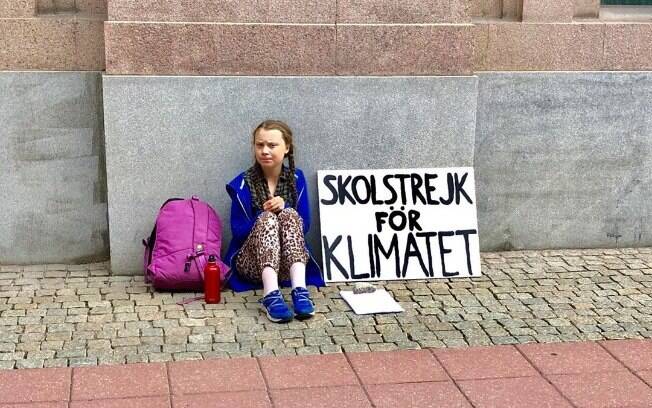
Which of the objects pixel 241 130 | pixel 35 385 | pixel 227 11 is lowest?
pixel 35 385

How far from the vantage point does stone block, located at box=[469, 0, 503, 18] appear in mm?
6984

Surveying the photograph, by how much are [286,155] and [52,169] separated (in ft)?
5.13

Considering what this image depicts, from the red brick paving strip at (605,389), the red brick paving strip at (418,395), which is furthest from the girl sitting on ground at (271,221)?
the red brick paving strip at (605,389)

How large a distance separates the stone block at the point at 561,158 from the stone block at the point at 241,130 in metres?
0.38

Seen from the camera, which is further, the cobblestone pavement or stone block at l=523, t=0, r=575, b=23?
stone block at l=523, t=0, r=575, b=23

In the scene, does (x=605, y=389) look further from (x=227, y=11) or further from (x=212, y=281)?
(x=227, y=11)

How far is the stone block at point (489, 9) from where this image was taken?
698 cm

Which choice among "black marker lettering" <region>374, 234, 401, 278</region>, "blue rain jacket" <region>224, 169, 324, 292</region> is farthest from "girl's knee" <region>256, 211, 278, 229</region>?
"black marker lettering" <region>374, 234, 401, 278</region>

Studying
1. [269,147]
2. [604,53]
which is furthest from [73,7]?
[604,53]

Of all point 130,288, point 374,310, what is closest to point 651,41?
point 374,310

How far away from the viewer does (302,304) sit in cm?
566

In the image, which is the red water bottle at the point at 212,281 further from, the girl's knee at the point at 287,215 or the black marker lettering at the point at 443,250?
the black marker lettering at the point at 443,250

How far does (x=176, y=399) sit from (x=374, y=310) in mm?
1597

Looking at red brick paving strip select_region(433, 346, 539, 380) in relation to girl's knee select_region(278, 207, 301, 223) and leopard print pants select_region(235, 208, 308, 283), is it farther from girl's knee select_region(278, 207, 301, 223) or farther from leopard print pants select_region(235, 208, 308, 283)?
girl's knee select_region(278, 207, 301, 223)
